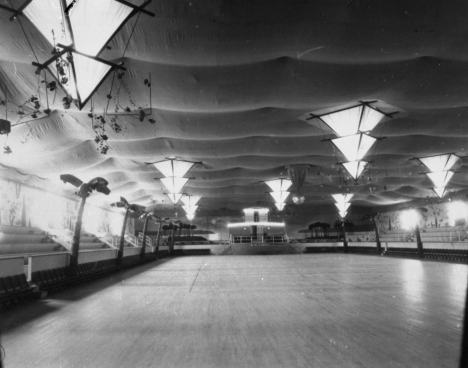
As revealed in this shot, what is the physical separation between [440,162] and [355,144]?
985 cm

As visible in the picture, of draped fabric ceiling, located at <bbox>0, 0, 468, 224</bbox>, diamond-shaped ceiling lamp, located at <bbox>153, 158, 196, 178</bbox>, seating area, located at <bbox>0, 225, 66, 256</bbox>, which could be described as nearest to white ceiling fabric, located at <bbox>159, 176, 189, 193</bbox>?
diamond-shaped ceiling lamp, located at <bbox>153, 158, 196, 178</bbox>

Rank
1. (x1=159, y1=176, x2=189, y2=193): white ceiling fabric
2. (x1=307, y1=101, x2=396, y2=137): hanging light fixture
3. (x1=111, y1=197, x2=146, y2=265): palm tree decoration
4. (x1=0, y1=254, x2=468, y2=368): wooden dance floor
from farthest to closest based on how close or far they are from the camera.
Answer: (x1=159, y1=176, x2=189, y2=193): white ceiling fabric < (x1=111, y1=197, x2=146, y2=265): palm tree decoration < (x1=307, y1=101, x2=396, y2=137): hanging light fixture < (x1=0, y1=254, x2=468, y2=368): wooden dance floor

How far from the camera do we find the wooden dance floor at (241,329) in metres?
4.68

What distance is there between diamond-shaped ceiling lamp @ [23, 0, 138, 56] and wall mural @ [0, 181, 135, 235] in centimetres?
1465

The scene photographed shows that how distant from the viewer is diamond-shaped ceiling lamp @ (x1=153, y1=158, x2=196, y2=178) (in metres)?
22.2

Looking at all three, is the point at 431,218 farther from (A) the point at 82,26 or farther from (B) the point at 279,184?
(A) the point at 82,26

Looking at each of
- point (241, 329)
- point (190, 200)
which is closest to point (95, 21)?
point (241, 329)

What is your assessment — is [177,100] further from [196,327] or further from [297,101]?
[196,327]

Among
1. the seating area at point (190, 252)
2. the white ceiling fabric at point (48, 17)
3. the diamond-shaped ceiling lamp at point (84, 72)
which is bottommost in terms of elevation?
the seating area at point (190, 252)

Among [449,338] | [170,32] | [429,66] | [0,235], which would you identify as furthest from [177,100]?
[0,235]

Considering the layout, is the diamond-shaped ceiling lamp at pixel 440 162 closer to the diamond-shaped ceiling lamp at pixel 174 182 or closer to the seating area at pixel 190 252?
the diamond-shaped ceiling lamp at pixel 174 182

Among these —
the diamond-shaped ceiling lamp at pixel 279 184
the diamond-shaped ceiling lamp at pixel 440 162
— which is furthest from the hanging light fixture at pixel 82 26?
the diamond-shaped ceiling lamp at pixel 279 184

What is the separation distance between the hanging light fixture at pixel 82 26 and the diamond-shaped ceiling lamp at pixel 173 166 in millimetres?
14193

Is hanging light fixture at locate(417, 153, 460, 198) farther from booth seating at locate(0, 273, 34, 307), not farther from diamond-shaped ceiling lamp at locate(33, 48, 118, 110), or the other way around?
booth seating at locate(0, 273, 34, 307)
